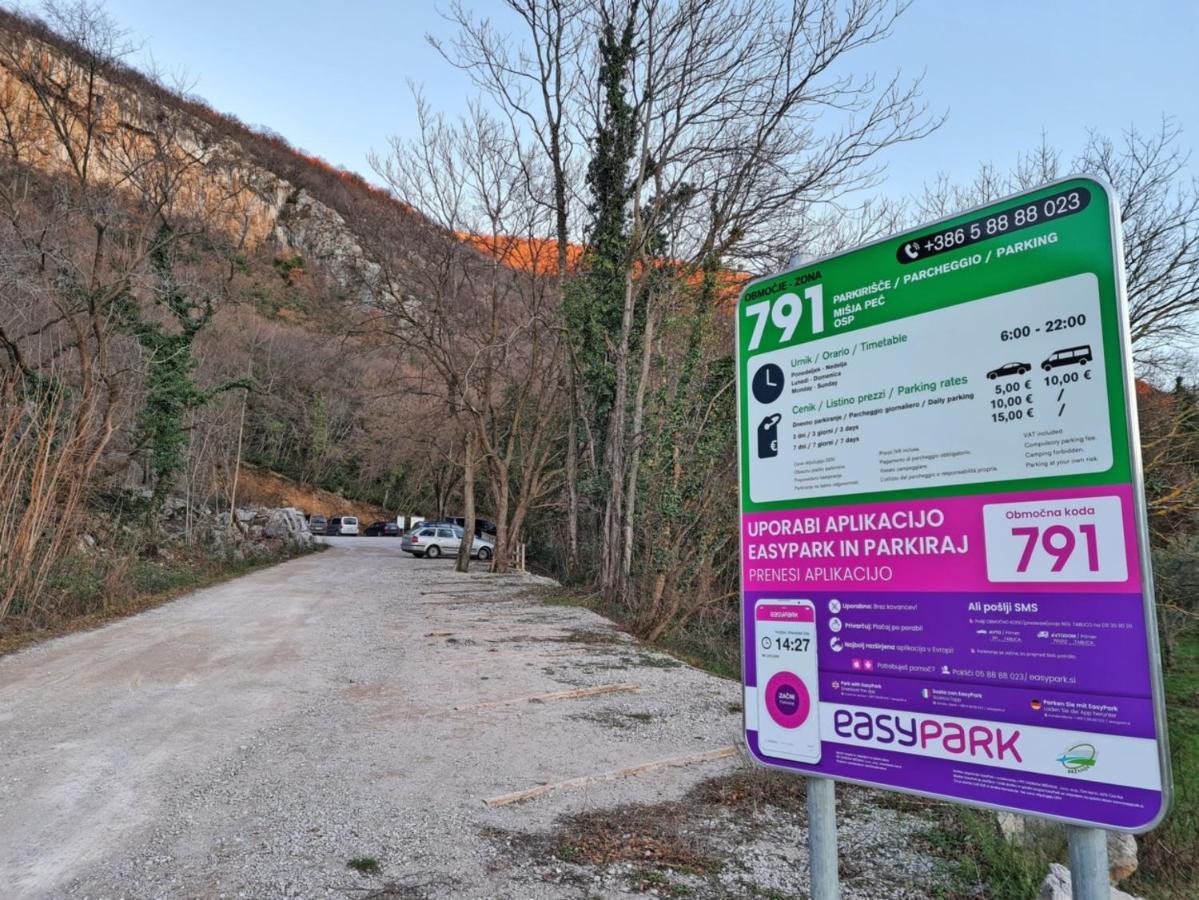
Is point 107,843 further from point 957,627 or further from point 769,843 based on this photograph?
point 957,627

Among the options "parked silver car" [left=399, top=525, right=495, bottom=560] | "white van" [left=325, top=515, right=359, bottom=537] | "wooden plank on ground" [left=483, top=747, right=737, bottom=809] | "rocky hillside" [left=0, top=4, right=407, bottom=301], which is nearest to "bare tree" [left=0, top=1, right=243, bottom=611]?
"rocky hillside" [left=0, top=4, right=407, bottom=301]

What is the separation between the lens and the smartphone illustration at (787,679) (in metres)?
1.89

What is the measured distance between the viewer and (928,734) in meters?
1.67

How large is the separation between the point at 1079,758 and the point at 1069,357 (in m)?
0.80

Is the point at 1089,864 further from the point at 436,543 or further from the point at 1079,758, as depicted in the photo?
the point at 436,543

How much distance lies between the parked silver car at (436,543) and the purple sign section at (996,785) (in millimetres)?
29818

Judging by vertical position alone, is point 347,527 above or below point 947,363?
above

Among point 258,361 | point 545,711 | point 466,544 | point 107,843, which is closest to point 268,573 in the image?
point 466,544

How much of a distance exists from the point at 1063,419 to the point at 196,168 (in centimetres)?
2073

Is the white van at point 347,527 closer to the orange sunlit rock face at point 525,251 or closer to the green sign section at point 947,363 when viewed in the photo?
the orange sunlit rock face at point 525,251

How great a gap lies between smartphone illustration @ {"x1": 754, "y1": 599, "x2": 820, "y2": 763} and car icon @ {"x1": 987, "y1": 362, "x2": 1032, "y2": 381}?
702 mm

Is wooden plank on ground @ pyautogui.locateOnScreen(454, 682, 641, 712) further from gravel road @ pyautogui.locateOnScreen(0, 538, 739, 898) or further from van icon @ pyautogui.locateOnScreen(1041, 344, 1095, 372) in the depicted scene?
van icon @ pyautogui.locateOnScreen(1041, 344, 1095, 372)

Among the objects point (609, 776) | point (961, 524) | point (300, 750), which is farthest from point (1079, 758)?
point (300, 750)

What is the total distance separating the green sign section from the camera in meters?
1.52
